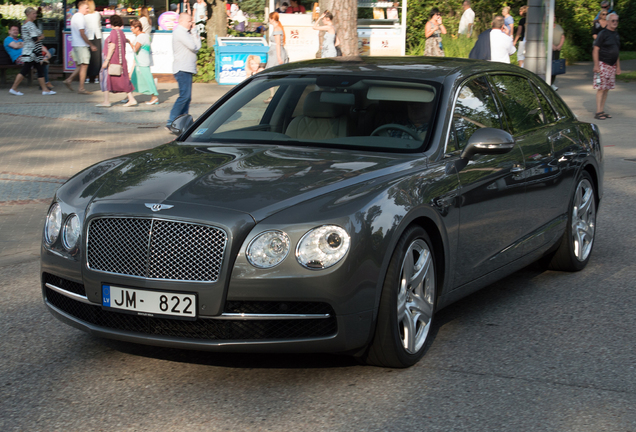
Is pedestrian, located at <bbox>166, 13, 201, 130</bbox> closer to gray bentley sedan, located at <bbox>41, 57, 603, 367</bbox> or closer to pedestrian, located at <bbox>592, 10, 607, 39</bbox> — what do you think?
gray bentley sedan, located at <bbox>41, 57, 603, 367</bbox>

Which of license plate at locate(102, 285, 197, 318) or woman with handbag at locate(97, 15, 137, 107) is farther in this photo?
woman with handbag at locate(97, 15, 137, 107)

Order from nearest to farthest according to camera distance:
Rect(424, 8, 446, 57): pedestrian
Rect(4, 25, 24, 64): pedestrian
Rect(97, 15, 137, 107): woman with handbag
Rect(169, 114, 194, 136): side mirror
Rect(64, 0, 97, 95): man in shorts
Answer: Rect(169, 114, 194, 136): side mirror → Rect(97, 15, 137, 107): woman with handbag → Rect(64, 0, 97, 95): man in shorts → Rect(4, 25, 24, 64): pedestrian → Rect(424, 8, 446, 57): pedestrian

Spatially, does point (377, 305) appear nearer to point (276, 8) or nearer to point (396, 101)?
point (396, 101)

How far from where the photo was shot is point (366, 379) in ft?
13.7

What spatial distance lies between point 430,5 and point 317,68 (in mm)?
25153

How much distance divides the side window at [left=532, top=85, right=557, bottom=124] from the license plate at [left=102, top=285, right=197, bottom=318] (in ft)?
11.5

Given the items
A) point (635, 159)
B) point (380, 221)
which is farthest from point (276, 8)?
point (380, 221)

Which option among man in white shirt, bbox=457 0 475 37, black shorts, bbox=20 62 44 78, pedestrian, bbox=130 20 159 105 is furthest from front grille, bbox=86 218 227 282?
man in white shirt, bbox=457 0 475 37

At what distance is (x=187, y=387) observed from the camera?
4.05m

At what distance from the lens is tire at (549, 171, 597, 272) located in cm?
633

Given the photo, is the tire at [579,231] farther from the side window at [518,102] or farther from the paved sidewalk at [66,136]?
the paved sidewalk at [66,136]

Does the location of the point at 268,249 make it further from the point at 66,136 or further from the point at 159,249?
the point at 66,136

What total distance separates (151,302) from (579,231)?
12.7 feet

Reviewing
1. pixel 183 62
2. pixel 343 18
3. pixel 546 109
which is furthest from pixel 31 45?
pixel 546 109
